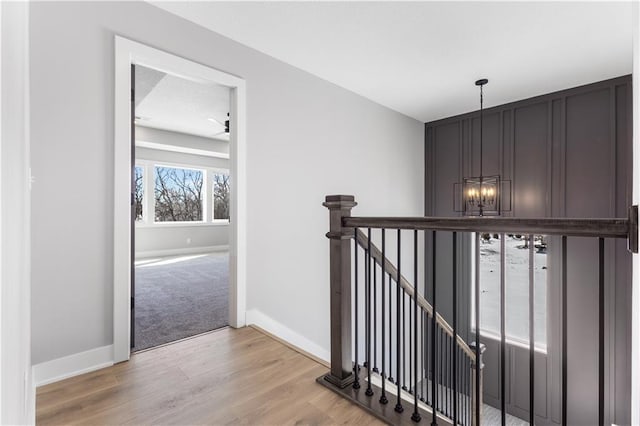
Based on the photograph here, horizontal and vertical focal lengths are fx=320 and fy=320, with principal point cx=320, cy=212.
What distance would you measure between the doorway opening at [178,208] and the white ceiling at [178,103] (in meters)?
0.01

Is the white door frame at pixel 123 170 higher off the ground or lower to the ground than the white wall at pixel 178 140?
lower

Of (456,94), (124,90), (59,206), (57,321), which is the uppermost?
(456,94)

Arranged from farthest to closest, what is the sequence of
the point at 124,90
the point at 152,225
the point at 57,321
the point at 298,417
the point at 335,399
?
the point at 152,225, the point at 124,90, the point at 57,321, the point at 335,399, the point at 298,417

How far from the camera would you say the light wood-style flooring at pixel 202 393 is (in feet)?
4.87

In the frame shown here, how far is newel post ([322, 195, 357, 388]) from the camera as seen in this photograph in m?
1.72

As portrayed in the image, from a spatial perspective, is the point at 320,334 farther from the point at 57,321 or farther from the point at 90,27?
the point at 90,27

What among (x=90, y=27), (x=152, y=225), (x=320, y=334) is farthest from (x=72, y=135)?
(x=152, y=225)

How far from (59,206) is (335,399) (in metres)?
1.87

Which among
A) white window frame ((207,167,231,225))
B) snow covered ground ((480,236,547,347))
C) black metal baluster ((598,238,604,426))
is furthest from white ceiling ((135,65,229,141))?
snow covered ground ((480,236,547,347))

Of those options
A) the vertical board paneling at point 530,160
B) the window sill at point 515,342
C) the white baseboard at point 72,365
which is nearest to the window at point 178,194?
the white baseboard at point 72,365

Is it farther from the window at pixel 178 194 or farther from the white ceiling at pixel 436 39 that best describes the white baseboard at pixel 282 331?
the window at pixel 178 194

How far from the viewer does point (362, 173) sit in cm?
393

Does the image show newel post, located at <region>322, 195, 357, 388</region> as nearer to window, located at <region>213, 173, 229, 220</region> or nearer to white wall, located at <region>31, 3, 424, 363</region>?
white wall, located at <region>31, 3, 424, 363</region>

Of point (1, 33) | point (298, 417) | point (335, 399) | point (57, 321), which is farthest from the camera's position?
point (57, 321)
